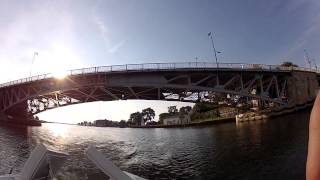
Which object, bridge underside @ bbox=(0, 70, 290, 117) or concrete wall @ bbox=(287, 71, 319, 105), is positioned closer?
bridge underside @ bbox=(0, 70, 290, 117)

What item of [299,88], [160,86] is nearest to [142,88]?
[160,86]

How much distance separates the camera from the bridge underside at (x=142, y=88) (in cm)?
7800

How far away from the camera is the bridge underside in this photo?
256 feet

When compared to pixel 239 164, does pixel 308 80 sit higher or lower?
higher

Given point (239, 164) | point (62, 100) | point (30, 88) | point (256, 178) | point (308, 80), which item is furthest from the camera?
point (308, 80)

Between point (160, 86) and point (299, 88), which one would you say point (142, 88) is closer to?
point (160, 86)

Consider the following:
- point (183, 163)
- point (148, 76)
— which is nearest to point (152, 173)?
point (183, 163)

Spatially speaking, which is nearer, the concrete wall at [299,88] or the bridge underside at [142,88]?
the bridge underside at [142,88]

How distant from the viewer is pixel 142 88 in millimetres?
85000

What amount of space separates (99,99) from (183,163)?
56405mm

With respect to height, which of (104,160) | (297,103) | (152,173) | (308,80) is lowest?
(152,173)

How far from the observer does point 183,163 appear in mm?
37281

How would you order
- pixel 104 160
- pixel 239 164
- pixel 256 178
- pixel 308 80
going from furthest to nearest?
1. pixel 308 80
2. pixel 239 164
3. pixel 256 178
4. pixel 104 160

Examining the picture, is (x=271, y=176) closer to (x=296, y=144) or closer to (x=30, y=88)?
(x=296, y=144)
